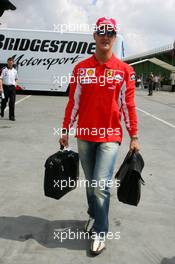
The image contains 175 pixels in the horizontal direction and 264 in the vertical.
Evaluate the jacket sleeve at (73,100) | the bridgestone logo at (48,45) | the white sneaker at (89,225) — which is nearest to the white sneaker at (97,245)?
the white sneaker at (89,225)

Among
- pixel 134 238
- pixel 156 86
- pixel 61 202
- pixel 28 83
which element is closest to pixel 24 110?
pixel 28 83

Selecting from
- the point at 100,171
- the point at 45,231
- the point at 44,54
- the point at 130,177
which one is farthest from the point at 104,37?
the point at 44,54

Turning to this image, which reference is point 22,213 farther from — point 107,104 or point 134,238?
point 107,104

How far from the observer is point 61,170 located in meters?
3.98

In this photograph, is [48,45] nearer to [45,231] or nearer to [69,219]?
[69,219]

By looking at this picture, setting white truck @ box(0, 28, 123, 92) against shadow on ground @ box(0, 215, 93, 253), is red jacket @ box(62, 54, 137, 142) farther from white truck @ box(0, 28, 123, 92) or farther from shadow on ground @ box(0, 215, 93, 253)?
white truck @ box(0, 28, 123, 92)

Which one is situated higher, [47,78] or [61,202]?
[47,78]

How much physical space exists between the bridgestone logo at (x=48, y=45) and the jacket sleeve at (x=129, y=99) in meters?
21.5

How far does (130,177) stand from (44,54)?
21948mm

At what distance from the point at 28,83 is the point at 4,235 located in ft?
69.6

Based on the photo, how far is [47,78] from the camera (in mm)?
24766

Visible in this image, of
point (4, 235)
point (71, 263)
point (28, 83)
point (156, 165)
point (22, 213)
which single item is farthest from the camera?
point (28, 83)

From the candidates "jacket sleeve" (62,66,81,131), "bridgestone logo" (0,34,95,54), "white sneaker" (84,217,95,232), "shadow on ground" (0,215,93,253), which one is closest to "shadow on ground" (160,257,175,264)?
"shadow on ground" (0,215,93,253)

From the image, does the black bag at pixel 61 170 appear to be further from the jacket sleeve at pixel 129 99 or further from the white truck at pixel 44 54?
the white truck at pixel 44 54
